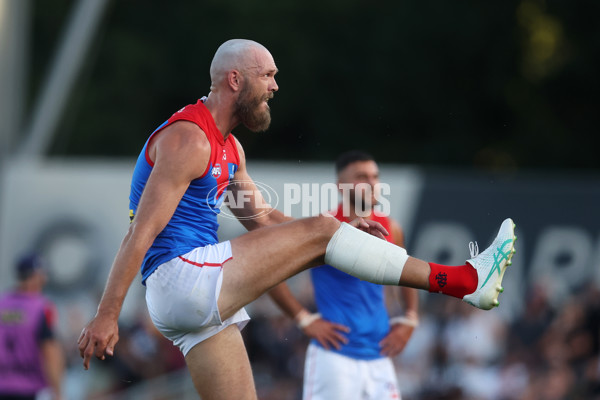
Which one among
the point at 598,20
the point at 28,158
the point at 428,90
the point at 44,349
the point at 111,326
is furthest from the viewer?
the point at 428,90

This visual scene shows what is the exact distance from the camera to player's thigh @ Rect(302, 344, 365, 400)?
6473mm

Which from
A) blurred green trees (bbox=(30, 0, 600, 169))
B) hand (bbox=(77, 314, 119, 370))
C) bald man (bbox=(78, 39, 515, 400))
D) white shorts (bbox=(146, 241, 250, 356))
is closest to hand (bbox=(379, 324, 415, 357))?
bald man (bbox=(78, 39, 515, 400))

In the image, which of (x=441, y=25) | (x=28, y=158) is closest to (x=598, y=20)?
(x=441, y=25)

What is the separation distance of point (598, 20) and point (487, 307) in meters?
19.9

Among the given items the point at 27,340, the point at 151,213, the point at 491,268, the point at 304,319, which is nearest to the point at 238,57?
the point at 151,213

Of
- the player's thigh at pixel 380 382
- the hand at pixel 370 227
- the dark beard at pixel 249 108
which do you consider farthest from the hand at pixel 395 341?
the dark beard at pixel 249 108

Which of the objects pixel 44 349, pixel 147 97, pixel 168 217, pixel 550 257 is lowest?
pixel 44 349

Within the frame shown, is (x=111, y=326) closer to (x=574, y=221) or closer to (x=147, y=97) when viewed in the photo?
(x=574, y=221)

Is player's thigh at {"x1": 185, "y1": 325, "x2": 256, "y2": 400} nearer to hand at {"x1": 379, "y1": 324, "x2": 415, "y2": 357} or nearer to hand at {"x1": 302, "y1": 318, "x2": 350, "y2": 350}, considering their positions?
hand at {"x1": 302, "y1": 318, "x2": 350, "y2": 350}

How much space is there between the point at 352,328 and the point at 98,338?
2.57m

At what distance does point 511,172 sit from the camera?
2336 cm

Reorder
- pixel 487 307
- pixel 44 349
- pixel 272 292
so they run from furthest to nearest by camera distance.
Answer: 1. pixel 44 349
2. pixel 272 292
3. pixel 487 307

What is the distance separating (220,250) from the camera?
482 centimetres

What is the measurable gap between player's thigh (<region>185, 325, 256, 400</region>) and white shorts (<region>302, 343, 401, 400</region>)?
1.63 metres
